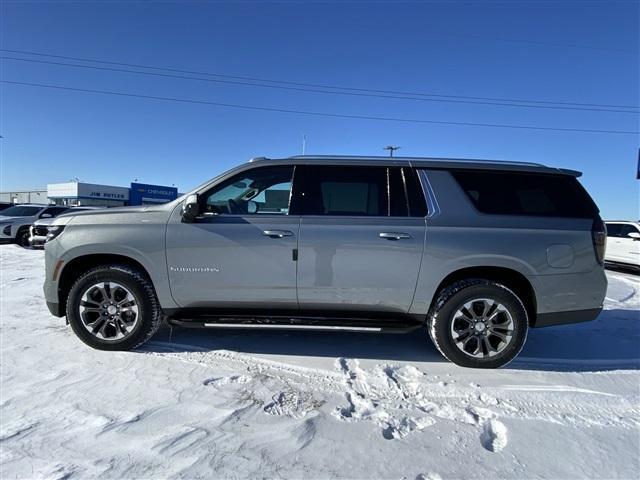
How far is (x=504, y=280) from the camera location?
3801 mm

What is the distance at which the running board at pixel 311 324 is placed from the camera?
3635 millimetres

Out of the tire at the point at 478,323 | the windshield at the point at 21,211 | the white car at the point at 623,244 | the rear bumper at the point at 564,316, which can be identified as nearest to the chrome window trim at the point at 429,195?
the tire at the point at 478,323

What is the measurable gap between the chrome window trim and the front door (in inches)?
49.7

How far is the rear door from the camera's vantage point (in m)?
3.64

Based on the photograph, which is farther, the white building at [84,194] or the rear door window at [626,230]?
the white building at [84,194]

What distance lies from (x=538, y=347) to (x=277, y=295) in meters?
2.92

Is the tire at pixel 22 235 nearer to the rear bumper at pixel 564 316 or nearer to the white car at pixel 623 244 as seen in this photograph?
the rear bumper at pixel 564 316

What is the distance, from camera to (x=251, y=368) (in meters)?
3.53

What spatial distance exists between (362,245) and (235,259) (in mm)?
1205

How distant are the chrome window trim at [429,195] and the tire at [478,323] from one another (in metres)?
0.73

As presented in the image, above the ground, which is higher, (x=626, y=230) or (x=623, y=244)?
(x=626, y=230)

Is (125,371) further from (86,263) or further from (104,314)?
(86,263)

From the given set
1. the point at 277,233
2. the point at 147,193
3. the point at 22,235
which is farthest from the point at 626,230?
the point at 147,193

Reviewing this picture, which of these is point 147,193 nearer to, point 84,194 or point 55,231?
point 84,194
